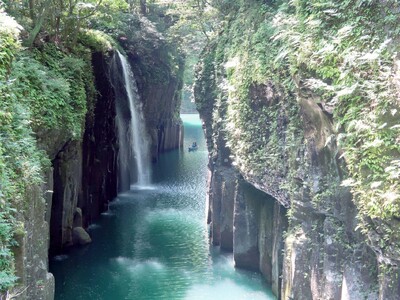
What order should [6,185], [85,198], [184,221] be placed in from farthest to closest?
[184,221] < [85,198] < [6,185]

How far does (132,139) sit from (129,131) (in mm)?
1396

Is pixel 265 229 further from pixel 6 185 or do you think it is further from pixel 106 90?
pixel 106 90

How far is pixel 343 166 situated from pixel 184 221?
44.2 ft

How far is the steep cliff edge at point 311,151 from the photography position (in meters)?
7.69

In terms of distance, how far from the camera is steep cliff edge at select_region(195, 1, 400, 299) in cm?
769

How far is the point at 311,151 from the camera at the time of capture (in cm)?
1031

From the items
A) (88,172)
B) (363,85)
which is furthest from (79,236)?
(363,85)

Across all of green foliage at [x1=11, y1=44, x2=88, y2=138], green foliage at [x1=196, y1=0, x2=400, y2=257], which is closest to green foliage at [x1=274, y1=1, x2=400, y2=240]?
green foliage at [x1=196, y1=0, x2=400, y2=257]

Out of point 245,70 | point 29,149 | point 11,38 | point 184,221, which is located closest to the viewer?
point 11,38

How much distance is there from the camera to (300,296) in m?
10.7

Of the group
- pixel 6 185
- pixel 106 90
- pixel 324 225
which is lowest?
pixel 324 225

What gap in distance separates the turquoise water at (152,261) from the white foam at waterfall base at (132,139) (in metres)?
3.30

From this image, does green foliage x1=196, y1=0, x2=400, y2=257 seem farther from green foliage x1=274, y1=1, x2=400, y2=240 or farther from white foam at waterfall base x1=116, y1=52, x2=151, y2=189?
white foam at waterfall base x1=116, y1=52, x2=151, y2=189

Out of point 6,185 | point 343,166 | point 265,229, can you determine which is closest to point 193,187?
point 265,229
